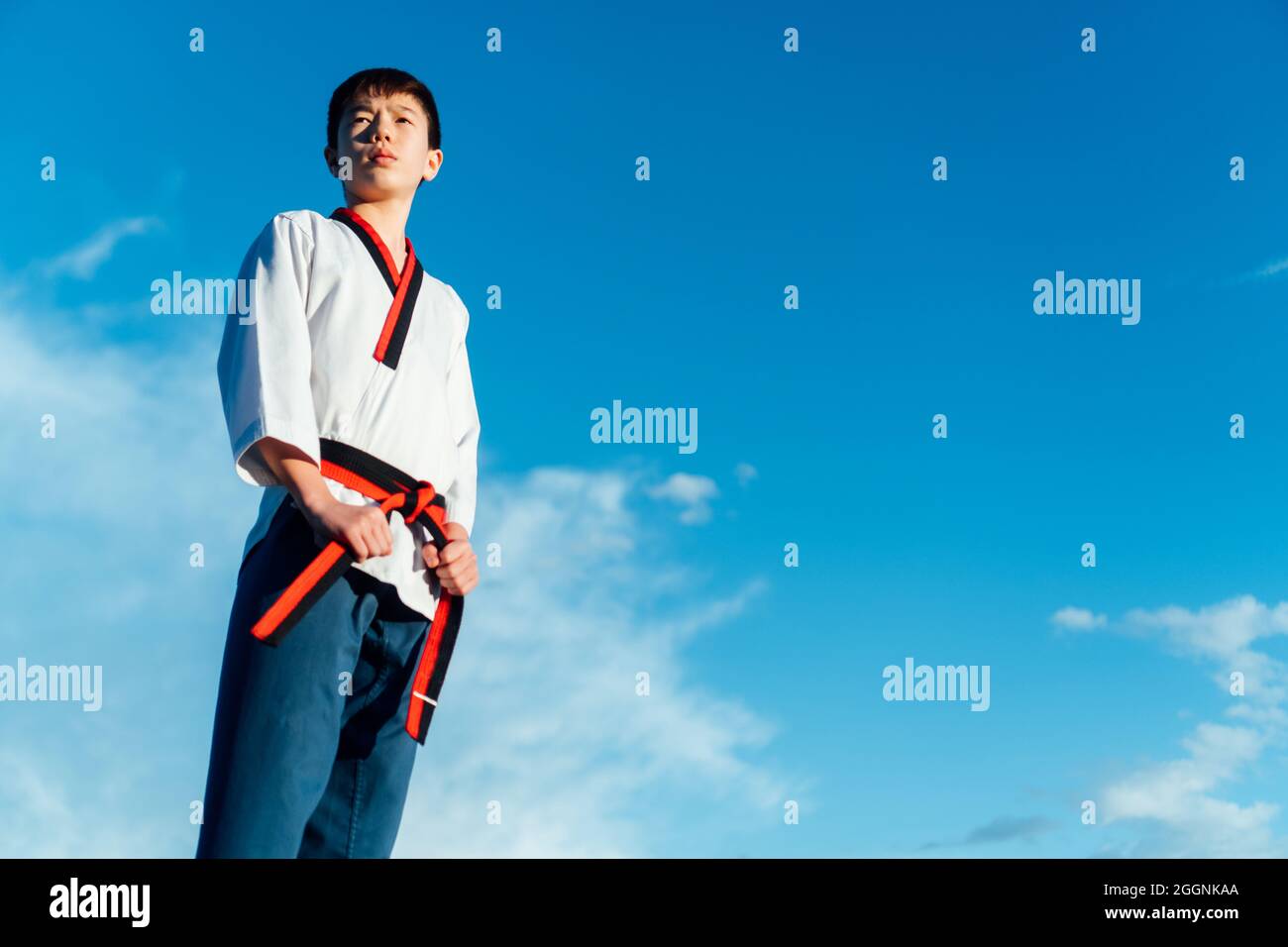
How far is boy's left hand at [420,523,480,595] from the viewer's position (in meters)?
3.27

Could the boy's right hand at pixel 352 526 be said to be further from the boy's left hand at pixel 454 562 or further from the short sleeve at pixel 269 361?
the boy's left hand at pixel 454 562

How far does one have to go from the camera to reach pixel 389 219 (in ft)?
11.8

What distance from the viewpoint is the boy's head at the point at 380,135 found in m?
3.55

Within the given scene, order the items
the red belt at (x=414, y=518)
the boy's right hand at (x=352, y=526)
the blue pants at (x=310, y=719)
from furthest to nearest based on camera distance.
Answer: the red belt at (x=414, y=518) → the boy's right hand at (x=352, y=526) → the blue pants at (x=310, y=719)

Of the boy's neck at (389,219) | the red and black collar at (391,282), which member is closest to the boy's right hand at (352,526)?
the red and black collar at (391,282)

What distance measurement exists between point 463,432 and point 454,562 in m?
0.64

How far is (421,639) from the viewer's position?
10.7 ft

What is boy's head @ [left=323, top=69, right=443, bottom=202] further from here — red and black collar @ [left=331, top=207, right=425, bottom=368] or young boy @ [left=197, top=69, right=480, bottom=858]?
red and black collar @ [left=331, top=207, right=425, bottom=368]

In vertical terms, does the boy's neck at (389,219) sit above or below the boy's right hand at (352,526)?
above

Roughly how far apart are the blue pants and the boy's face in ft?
3.87

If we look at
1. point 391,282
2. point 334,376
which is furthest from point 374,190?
point 334,376

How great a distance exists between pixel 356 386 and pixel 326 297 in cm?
30
